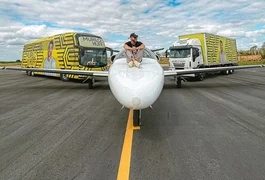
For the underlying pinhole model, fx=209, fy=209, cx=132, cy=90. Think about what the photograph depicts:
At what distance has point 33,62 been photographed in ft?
76.9

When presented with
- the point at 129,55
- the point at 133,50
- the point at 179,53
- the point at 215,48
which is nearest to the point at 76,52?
the point at 179,53

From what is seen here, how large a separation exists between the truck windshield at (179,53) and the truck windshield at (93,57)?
5770mm

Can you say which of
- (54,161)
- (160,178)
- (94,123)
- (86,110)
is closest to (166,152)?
(160,178)

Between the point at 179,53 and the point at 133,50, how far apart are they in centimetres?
1250

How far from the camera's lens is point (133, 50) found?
19.4ft

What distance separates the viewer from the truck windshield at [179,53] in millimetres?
17163

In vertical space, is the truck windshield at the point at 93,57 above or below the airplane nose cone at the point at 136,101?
above

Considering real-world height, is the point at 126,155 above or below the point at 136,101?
below

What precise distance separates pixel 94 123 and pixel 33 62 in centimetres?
2088

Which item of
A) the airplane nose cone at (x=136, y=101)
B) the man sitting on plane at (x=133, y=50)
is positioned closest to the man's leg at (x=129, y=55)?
the man sitting on plane at (x=133, y=50)

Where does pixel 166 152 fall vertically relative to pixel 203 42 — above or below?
below

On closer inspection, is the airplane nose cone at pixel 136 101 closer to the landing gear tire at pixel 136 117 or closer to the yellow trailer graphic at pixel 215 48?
the landing gear tire at pixel 136 117

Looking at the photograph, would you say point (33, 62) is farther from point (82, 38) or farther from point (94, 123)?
point (94, 123)

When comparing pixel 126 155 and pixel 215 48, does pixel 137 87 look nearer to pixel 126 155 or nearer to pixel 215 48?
pixel 126 155
